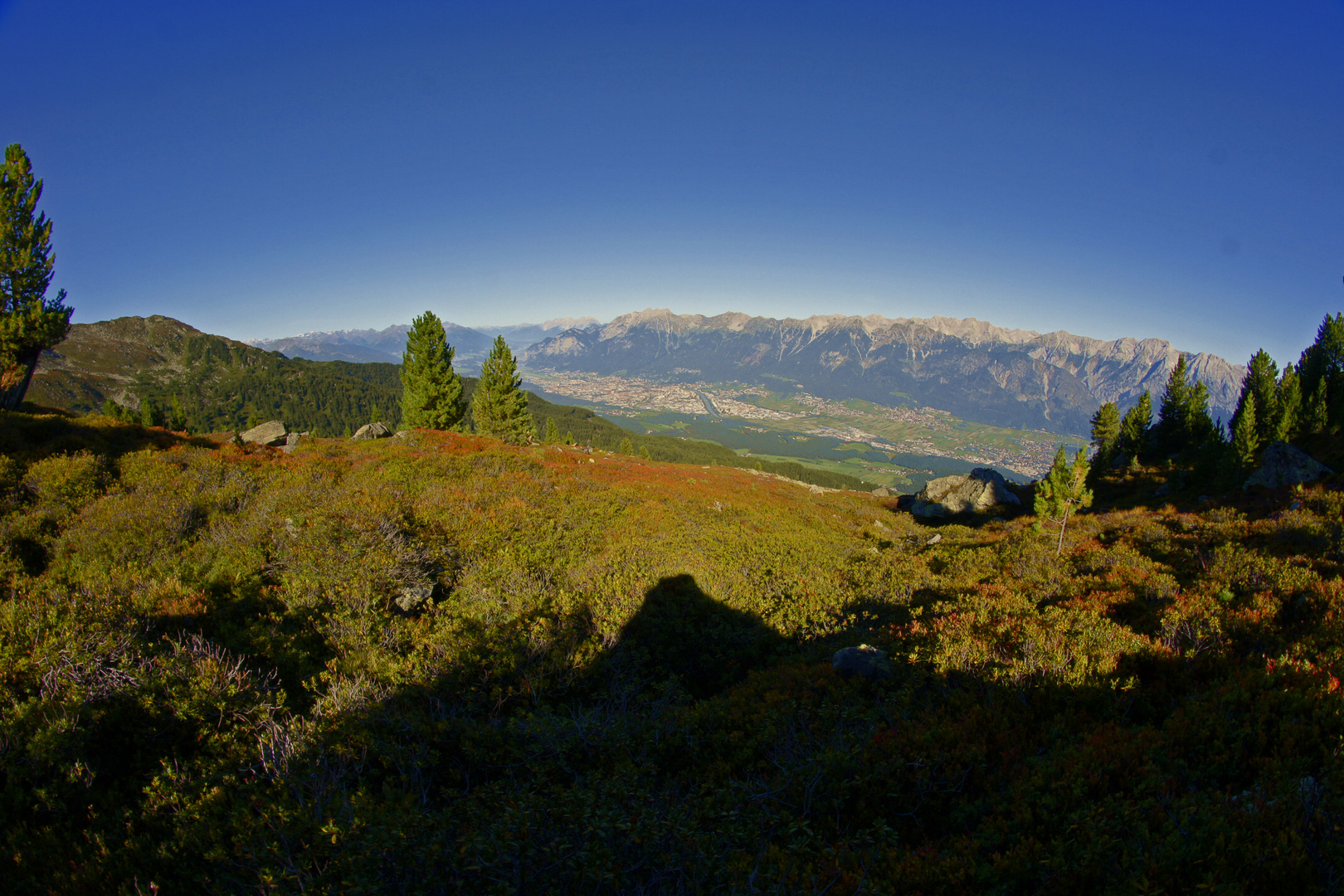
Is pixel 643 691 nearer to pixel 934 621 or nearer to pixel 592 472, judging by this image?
pixel 934 621

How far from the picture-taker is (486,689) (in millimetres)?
7797

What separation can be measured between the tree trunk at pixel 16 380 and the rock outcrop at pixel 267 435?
810 cm

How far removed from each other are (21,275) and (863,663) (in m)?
38.1

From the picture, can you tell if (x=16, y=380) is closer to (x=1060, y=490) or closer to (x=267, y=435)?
(x=267, y=435)

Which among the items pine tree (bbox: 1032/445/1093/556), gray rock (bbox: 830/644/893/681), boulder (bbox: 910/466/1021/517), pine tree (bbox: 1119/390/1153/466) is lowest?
boulder (bbox: 910/466/1021/517)

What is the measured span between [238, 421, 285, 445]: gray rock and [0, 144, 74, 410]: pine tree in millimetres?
8205

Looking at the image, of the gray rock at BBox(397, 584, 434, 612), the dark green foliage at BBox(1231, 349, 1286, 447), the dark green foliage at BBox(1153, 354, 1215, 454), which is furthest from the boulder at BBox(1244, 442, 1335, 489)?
the gray rock at BBox(397, 584, 434, 612)

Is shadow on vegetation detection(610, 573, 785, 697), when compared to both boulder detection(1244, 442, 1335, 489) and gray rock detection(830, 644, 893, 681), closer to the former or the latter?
gray rock detection(830, 644, 893, 681)

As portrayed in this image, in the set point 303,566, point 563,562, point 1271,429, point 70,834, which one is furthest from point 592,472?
point 1271,429

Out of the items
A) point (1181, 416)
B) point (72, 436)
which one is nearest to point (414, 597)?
point (72, 436)

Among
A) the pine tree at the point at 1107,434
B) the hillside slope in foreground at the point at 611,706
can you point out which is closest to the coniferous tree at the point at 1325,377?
the pine tree at the point at 1107,434

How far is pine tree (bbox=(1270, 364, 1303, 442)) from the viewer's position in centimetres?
3884

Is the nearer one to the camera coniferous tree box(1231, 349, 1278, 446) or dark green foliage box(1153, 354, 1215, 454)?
coniferous tree box(1231, 349, 1278, 446)

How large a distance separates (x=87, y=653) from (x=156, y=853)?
140 inches
